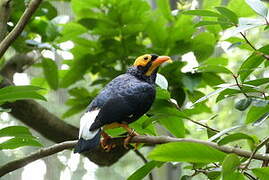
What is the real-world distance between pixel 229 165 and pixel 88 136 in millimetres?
466

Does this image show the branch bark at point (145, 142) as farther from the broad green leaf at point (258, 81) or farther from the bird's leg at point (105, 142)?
the broad green leaf at point (258, 81)

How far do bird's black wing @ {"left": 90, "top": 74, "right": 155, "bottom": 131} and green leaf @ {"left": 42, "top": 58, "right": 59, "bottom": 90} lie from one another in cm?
63

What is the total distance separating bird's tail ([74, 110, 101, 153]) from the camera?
114 centimetres

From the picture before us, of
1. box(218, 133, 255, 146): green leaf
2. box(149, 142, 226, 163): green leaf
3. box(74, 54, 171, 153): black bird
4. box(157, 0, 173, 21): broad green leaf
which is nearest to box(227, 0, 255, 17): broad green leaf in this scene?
box(157, 0, 173, 21): broad green leaf

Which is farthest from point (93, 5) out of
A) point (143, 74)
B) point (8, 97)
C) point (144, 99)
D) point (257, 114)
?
point (257, 114)

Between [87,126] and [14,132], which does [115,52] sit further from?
[14,132]

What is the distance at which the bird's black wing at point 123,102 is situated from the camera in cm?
127

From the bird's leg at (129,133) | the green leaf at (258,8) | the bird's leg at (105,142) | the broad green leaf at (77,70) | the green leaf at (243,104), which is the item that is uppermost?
the green leaf at (258,8)

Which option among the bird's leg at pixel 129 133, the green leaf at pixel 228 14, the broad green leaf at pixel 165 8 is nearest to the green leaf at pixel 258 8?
the green leaf at pixel 228 14

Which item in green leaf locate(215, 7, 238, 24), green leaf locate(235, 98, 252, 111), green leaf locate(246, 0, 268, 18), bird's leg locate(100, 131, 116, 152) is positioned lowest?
bird's leg locate(100, 131, 116, 152)

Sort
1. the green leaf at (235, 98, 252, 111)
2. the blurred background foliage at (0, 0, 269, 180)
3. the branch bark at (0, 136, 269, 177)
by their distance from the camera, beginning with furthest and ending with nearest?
the blurred background foliage at (0, 0, 269, 180)
the green leaf at (235, 98, 252, 111)
the branch bark at (0, 136, 269, 177)

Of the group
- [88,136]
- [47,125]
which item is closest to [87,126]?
[88,136]

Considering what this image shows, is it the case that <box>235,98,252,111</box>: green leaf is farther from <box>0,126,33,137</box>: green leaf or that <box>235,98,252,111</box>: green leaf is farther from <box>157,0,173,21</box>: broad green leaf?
<box>157,0,173,21</box>: broad green leaf

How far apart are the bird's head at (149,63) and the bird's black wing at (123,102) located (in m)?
0.15
